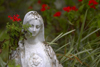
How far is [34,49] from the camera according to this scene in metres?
3.10

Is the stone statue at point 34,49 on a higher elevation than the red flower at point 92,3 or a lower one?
lower

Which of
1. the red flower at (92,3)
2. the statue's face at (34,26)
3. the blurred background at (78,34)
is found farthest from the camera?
the red flower at (92,3)

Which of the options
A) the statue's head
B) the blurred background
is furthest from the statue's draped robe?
the blurred background

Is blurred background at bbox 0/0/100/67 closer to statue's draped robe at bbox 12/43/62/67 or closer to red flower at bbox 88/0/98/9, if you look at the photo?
red flower at bbox 88/0/98/9

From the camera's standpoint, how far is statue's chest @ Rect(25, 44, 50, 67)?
3006 millimetres

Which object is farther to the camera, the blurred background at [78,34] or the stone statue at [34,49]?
Result: the blurred background at [78,34]

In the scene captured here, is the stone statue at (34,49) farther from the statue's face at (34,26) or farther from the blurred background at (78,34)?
the blurred background at (78,34)

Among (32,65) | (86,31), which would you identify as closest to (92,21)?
(86,31)

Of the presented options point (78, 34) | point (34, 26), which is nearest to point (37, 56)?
point (34, 26)

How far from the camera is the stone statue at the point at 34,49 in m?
3.00

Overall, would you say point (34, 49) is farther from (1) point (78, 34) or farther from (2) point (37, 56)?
(1) point (78, 34)

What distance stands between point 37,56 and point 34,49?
11cm

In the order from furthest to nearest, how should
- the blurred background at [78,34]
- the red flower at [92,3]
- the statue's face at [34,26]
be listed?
the red flower at [92,3], the blurred background at [78,34], the statue's face at [34,26]

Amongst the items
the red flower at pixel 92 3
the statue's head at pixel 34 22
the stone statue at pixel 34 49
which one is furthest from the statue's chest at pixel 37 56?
the red flower at pixel 92 3
